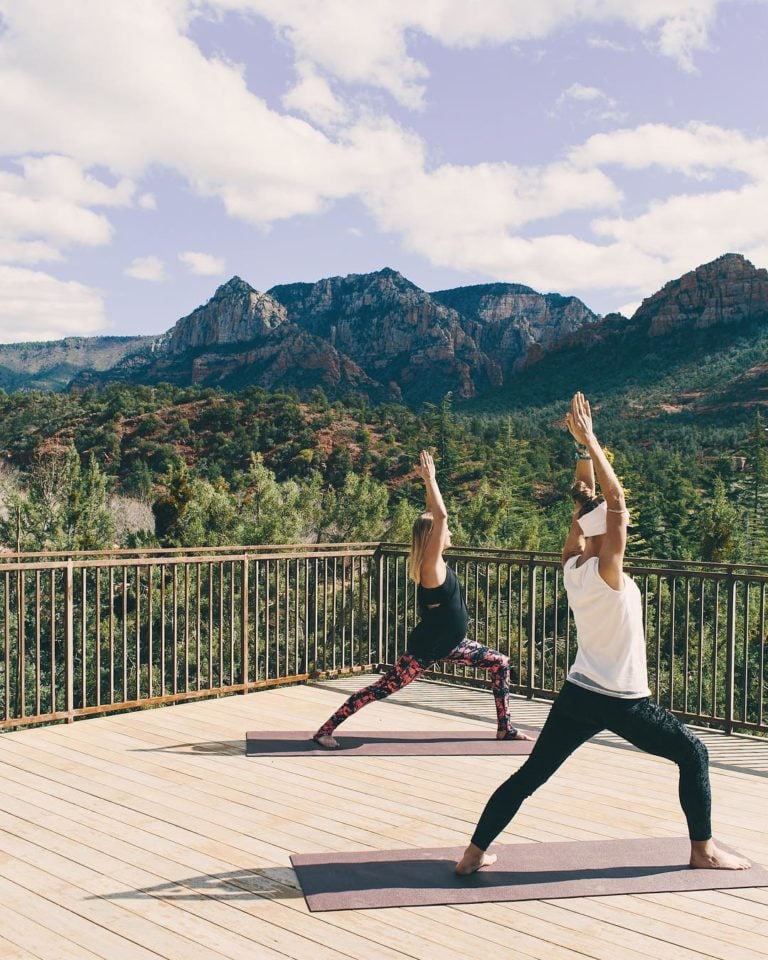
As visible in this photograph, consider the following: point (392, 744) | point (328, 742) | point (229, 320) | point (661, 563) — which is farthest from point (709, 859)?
→ point (229, 320)

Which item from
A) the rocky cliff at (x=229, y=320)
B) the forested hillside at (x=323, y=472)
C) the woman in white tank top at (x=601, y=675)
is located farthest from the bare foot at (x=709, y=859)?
the rocky cliff at (x=229, y=320)

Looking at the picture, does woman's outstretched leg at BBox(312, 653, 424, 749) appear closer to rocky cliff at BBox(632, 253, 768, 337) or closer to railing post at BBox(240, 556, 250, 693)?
railing post at BBox(240, 556, 250, 693)

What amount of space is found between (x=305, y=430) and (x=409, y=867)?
51399 millimetres

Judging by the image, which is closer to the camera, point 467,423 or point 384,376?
point 467,423

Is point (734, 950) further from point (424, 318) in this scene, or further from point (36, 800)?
point (424, 318)

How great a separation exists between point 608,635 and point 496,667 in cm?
231

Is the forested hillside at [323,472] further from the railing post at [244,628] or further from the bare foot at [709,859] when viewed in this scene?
the bare foot at [709,859]

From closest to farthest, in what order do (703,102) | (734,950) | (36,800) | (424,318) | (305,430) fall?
(734,950) → (36,800) → (703,102) → (305,430) → (424,318)

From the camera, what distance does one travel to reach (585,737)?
314 cm

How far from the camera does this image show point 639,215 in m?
87.4

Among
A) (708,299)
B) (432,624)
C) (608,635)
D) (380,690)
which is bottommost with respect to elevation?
(380,690)

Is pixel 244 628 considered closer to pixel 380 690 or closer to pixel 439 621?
pixel 380 690

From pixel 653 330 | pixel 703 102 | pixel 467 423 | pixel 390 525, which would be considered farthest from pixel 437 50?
pixel 653 330

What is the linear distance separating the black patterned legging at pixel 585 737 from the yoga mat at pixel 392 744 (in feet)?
6.50
